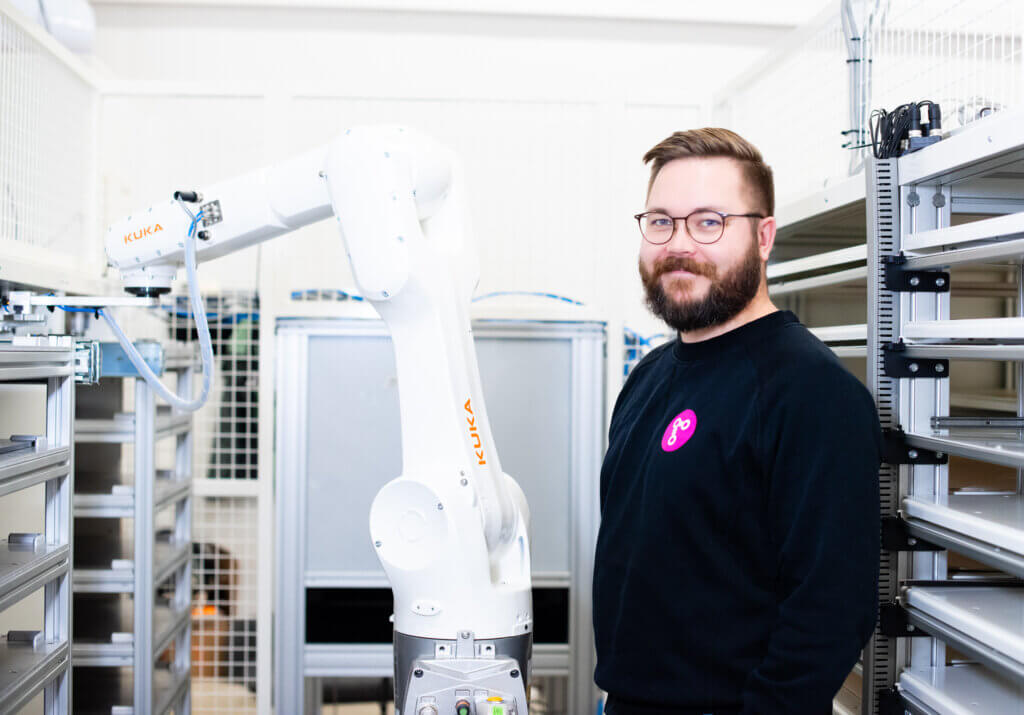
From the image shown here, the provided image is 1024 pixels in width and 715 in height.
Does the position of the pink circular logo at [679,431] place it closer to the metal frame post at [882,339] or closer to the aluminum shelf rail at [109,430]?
the metal frame post at [882,339]

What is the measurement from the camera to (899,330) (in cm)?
172

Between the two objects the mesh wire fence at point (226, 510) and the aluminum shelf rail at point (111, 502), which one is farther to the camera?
the mesh wire fence at point (226, 510)

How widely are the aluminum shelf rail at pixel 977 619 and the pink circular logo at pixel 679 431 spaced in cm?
60

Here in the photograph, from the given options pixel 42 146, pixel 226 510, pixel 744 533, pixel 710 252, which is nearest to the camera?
pixel 744 533

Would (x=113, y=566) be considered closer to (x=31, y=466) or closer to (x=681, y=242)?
(x=31, y=466)

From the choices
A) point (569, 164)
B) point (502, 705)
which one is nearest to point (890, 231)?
point (502, 705)

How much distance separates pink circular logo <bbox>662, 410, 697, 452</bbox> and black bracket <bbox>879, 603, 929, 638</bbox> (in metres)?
0.63

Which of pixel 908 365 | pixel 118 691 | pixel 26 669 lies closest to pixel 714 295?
pixel 908 365

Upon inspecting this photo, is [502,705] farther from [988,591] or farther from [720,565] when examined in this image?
[988,591]

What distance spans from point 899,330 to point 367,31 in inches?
131

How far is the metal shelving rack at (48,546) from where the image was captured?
1774 mm

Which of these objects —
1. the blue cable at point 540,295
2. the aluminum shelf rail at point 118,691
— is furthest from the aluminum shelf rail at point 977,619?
the aluminum shelf rail at point 118,691

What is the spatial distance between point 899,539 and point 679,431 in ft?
1.94

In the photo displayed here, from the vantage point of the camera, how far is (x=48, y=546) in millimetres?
1945
